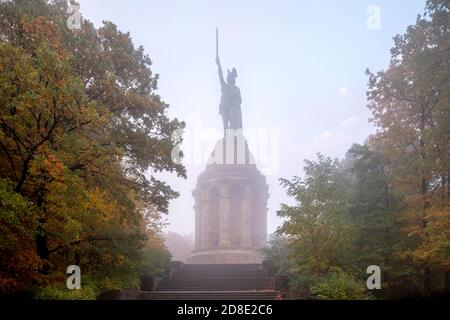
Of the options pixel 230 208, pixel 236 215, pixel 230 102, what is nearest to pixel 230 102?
pixel 230 102

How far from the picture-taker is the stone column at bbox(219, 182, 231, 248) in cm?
3456

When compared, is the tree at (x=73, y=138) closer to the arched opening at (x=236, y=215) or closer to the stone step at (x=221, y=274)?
the stone step at (x=221, y=274)

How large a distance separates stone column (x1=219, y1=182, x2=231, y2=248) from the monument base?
726 millimetres

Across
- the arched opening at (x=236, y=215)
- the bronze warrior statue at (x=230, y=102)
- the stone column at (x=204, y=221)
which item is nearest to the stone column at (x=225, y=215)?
the arched opening at (x=236, y=215)

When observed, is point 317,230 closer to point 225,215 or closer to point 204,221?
point 225,215

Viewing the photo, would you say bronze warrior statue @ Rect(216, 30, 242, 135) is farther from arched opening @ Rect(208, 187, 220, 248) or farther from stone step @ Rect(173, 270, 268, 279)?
stone step @ Rect(173, 270, 268, 279)

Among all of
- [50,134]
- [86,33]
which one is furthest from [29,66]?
[86,33]

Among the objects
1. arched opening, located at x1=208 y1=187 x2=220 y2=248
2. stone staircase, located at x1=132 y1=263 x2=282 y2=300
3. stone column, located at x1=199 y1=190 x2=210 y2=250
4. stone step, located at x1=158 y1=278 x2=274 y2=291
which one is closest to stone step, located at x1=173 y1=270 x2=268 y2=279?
stone staircase, located at x1=132 y1=263 x2=282 y2=300

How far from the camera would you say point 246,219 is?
35594 mm

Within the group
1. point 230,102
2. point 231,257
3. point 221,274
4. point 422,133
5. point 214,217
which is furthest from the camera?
point 230,102

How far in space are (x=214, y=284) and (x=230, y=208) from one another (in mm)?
12684

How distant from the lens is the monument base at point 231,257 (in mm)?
33469
